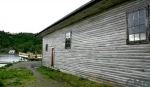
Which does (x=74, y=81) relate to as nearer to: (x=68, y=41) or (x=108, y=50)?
(x=108, y=50)

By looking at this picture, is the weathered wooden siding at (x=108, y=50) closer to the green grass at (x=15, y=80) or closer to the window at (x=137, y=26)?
the window at (x=137, y=26)

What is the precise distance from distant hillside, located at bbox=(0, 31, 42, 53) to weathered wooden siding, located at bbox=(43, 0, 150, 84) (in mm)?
71041

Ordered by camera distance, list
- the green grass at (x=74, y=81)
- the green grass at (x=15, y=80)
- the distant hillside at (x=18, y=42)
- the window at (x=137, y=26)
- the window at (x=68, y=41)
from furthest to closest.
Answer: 1. the distant hillside at (x=18, y=42)
2. the window at (x=68, y=41)
3. the green grass at (x=15, y=80)
4. the green grass at (x=74, y=81)
5. the window at (x=137, y=26)

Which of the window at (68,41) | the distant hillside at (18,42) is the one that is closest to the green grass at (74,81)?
the window at (68,41)

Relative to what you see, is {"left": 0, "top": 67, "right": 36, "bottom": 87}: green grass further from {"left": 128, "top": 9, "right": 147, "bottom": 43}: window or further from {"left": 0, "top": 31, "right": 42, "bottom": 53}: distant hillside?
{"left": 0, "top": 31, "right": 42, "bottom": 53}: distant hillside

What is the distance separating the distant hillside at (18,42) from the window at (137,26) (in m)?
75.8

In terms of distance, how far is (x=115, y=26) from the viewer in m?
8.68

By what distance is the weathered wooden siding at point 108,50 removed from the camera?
7.35m

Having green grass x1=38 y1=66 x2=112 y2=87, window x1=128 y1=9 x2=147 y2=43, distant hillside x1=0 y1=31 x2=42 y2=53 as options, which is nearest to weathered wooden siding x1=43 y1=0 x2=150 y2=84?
window x1=128 y1=9 x2=147 y2=43

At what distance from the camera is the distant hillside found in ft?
289

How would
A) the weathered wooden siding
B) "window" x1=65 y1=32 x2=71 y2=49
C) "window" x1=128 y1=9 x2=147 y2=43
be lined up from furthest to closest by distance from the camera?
"window" x1=65 y1=32 x2=71 y2=49
the weathered wooden siding
"window" x1=128 y1=9 x2=147 y2=43

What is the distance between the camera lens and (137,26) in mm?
7457

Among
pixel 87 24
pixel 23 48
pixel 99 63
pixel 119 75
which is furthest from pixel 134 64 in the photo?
pixel 23 48

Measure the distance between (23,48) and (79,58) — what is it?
8131 centimetres
